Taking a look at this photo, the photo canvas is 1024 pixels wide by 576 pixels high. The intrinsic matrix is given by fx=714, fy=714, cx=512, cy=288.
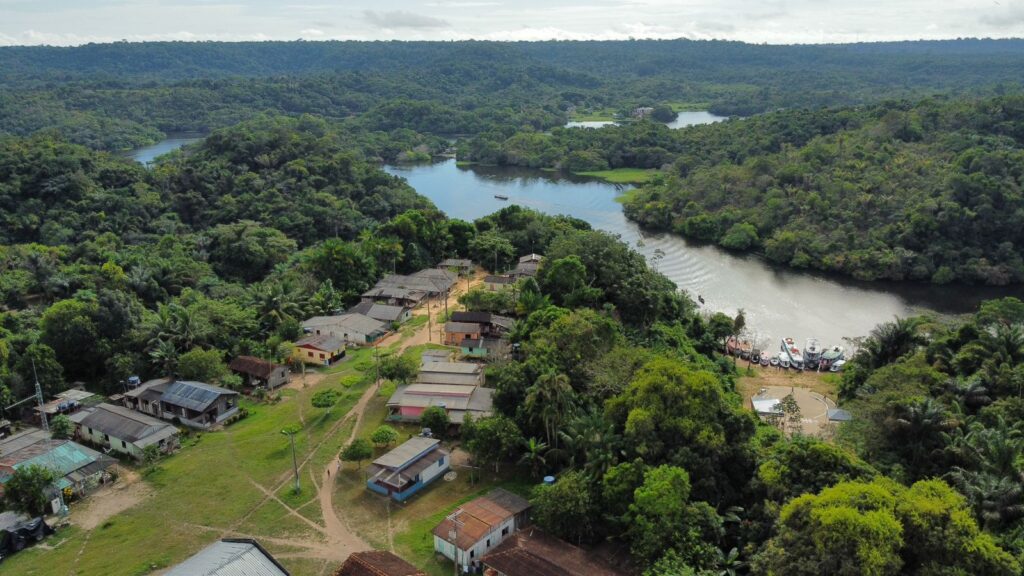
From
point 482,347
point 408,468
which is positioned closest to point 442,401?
point 408,468

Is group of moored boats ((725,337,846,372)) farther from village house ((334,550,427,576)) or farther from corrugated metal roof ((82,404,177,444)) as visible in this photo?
corrugated metal roof ((82,404,177,444))

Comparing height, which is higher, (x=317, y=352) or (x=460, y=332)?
(x=460, y=332)

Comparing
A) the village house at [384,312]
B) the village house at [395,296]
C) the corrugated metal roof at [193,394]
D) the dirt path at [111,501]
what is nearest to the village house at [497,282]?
the village house at [395,296]

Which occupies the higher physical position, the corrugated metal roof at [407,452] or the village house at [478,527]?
the corrugated metal roof at [407,452]

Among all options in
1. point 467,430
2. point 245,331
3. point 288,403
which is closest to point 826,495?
point 467,430

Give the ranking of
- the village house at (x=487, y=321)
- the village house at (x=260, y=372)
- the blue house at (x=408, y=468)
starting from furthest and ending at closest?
the village house at (x=487, y=321)
the village house at (x=260, y=372)
the blue house at (x=408, y=468)

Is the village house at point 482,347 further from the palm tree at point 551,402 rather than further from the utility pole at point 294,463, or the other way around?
the utility pole at point 294,463

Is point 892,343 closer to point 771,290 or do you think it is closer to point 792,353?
point 792,353
